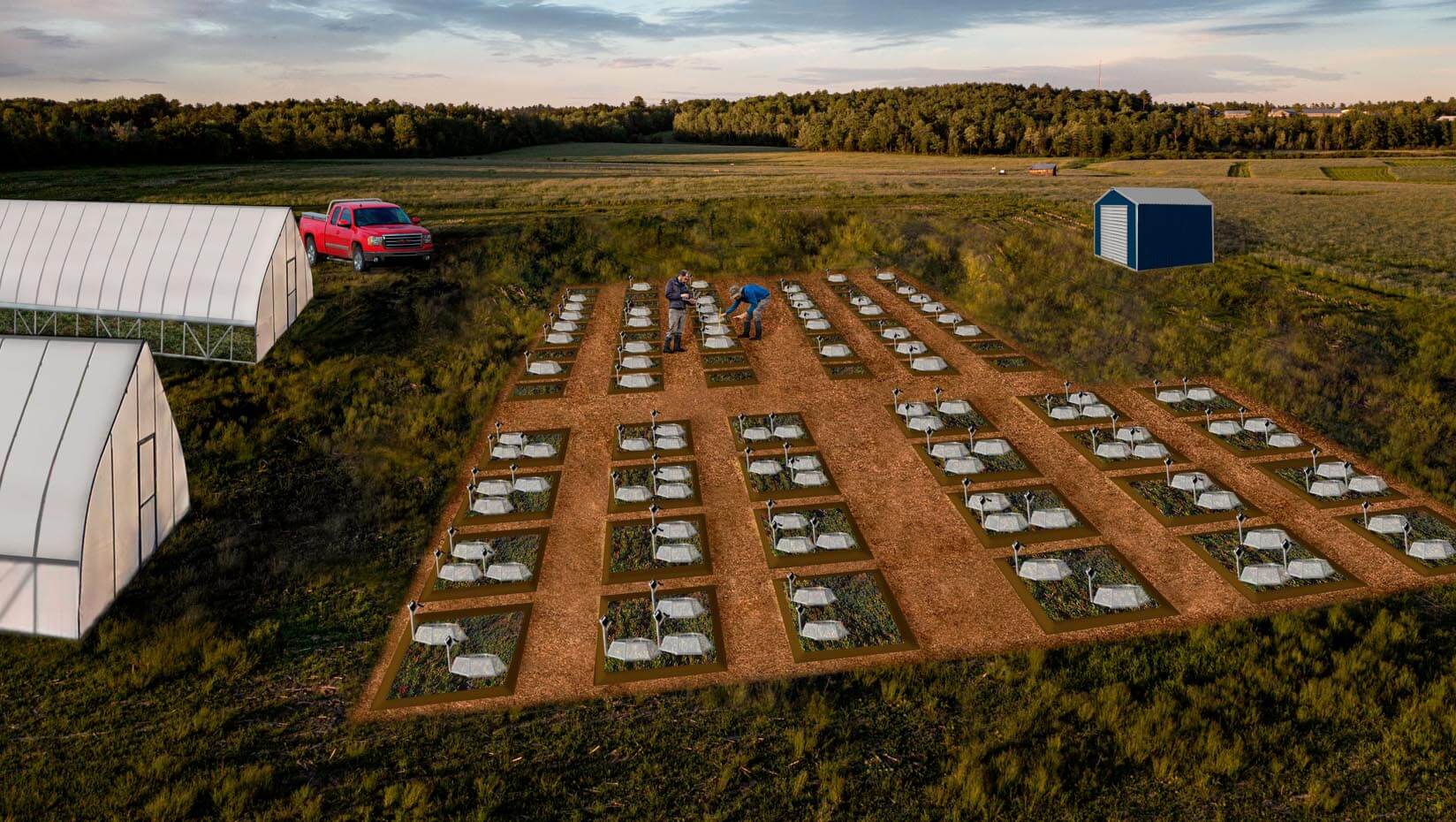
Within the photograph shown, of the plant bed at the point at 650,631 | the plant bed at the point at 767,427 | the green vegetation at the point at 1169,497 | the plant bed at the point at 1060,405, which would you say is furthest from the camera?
the plant bed at the point at 1060,405

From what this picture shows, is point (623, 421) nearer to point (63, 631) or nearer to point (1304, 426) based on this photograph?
point (63, 631)

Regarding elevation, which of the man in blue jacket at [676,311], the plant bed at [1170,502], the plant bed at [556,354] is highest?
the man in blue jacket at [676,311]

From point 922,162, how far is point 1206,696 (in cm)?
8138

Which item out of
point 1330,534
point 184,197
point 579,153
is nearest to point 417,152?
point 579,153

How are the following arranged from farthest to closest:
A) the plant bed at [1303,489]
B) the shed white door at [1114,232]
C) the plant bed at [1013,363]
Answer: the shed white door at [1114,232] < the plant bed at [1013,363] < the plant bed at [1303,489]

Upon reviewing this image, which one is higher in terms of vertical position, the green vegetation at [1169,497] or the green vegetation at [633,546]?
the green vegetation at [1169,497]

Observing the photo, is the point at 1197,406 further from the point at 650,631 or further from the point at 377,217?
the point at 377,217

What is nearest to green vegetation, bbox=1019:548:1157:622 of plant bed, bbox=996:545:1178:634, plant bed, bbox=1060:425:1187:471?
plant bed, bbox=996:545:1178:634

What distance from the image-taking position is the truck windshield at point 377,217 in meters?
35.2

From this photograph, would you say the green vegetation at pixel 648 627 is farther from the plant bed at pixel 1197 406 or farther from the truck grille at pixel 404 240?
the truck grille at pixel 404 240

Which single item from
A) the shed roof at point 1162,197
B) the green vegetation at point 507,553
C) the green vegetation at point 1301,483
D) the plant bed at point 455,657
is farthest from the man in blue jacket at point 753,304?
the shed roof at point 1162,197

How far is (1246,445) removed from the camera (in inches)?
912

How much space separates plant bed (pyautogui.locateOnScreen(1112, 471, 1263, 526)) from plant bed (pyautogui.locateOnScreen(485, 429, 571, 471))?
14.5 metres

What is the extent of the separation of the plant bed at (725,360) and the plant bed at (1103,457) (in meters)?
11.1
